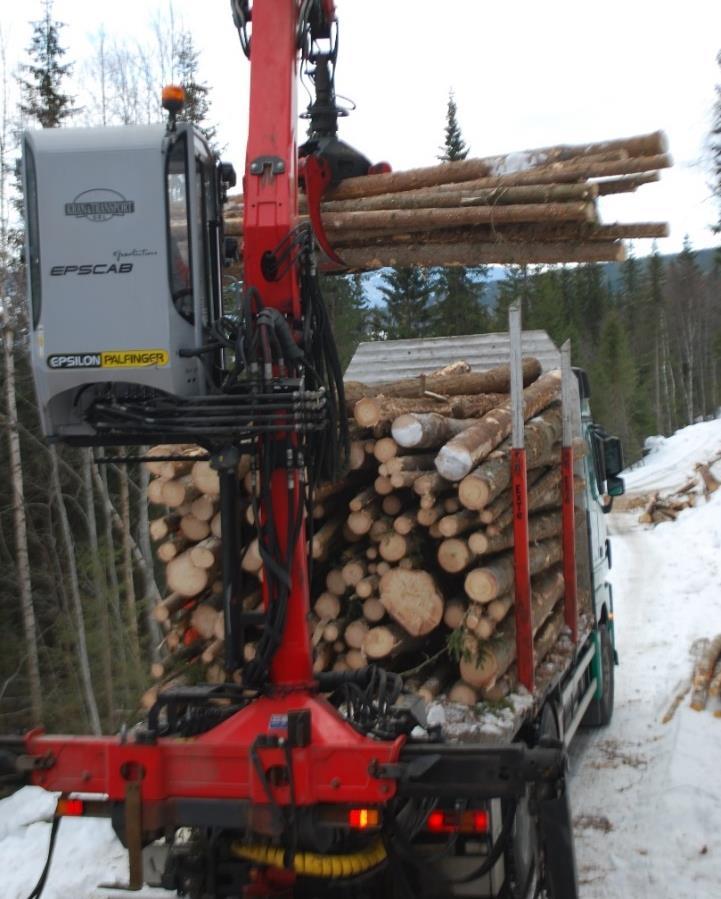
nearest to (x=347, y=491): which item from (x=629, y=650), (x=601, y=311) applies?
(x=629, y=650)

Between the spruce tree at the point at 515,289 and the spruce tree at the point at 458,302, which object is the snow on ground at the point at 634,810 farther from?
the spruce tree at the point at 515,289

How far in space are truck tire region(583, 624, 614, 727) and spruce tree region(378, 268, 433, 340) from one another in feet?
91.6

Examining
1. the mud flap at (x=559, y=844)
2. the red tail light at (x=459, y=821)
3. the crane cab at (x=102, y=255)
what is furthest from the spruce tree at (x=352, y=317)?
the mud flap at (x=559, y=844)

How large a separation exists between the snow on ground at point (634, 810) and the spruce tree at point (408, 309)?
24.4m

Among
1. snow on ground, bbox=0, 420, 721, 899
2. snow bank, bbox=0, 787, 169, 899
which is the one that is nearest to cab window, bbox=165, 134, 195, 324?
snow bank, bbox=0, 787, 169, 899

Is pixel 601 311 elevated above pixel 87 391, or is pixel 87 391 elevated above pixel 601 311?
pixel 601 311

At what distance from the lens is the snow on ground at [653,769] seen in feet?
20.9

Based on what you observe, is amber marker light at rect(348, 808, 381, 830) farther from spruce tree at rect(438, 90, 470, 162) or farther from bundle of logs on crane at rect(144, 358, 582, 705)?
spruce tree at rect(438, 90, 470, 162)

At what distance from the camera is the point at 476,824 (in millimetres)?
4332

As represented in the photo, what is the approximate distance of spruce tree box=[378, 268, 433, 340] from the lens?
122ft

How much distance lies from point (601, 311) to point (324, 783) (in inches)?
2539

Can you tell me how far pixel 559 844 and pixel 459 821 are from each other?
0.69m

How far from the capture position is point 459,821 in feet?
14.1

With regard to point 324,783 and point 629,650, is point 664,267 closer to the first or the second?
point 629,650
